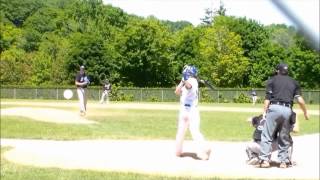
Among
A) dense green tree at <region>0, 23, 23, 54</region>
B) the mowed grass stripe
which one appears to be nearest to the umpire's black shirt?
dense green tree at <region>0, 23, 23, 54</region>

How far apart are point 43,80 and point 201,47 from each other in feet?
2.42

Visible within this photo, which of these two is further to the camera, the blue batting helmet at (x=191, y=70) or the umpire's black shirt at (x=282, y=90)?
the umpire's black shirt at (x=282, y=90)

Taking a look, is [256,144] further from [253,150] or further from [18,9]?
[18,9]

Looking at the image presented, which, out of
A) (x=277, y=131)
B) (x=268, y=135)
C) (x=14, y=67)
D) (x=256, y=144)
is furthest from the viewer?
(x=256, y=144)

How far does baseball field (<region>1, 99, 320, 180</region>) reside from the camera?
25.2 feet

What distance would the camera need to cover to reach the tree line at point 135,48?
263 centimetres

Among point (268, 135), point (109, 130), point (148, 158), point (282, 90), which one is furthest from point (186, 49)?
point (109, 130)

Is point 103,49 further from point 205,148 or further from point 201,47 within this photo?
point 205,148

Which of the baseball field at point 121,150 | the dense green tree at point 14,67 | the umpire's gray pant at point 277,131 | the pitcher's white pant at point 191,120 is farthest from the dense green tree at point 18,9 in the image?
the pitcher's white pant at point 191,120

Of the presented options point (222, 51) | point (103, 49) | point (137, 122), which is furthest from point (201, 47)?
point (137, 122)

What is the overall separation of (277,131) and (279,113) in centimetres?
67

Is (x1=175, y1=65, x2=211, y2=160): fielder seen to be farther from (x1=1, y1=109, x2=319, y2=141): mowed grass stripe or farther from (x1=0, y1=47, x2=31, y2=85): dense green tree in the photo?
(x1=0, y1=47, x2=31, y2=85): dense green tree

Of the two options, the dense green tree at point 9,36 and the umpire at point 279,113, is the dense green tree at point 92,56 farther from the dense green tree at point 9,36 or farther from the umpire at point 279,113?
the umpire at point 279,113

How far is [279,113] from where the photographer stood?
25.0 ft
